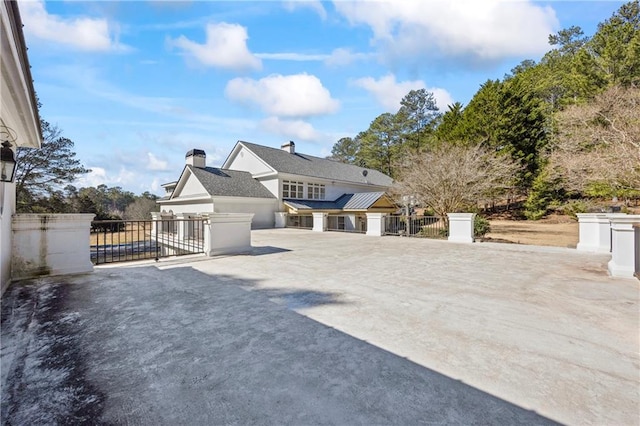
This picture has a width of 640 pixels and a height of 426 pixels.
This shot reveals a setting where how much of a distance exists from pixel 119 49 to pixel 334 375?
10.6 m

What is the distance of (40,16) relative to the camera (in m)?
4.60

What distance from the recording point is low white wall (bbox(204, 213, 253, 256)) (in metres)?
8.20

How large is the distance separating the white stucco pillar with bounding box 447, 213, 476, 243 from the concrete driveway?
606cm

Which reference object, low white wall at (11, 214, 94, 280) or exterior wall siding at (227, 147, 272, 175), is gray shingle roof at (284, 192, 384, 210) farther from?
low white wall at (11, 214, 94, 280)

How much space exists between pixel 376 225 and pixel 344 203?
1266 centimetres

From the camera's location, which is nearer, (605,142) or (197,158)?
(605,142)

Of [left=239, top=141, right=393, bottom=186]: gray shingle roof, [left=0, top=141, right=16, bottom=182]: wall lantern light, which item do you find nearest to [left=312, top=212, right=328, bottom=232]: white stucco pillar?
[left=239, top=141, right=393, bottom=186]: gray shingle roof

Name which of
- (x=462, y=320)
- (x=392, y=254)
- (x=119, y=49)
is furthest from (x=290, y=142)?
(x=462, y=320)

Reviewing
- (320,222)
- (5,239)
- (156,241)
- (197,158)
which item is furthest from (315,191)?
(5,239)

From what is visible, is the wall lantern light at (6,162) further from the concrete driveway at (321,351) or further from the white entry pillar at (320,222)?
the white entry pillar at (320,222)

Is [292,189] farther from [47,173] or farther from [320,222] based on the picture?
[47,173]

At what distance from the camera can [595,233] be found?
28.6 feet

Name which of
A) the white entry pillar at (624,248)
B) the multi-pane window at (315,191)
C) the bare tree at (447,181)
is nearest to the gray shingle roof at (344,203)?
the multi-pane window at (315,191)

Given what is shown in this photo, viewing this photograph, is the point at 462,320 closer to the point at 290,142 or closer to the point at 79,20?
the point at 79,20
